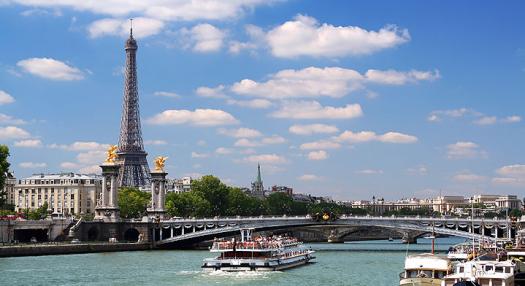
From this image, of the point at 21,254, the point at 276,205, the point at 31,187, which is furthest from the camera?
the point at 276,205

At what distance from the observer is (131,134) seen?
135 metres

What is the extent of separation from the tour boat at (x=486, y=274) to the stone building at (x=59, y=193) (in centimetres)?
10209

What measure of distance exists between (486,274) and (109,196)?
189 ft

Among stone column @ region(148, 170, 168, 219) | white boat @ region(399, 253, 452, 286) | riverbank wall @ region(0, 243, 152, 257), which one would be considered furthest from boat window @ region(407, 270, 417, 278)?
stone column @ region(148, 170, 168, 219)

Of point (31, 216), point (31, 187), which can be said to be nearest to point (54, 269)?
point (31, 216)

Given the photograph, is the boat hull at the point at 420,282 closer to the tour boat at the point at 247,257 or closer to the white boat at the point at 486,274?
the white boat at the point at 486,274

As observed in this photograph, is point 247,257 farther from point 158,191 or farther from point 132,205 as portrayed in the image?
point 132,205

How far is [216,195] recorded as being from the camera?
108 metres

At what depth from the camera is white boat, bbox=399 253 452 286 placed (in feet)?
114

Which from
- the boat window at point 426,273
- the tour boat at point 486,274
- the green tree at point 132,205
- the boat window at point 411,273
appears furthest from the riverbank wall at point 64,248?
the tour boat at point 486,274

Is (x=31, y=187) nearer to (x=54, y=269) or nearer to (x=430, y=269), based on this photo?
(x=54, y=269)

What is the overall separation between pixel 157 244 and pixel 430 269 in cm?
4756

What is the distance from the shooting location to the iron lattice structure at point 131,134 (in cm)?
13388

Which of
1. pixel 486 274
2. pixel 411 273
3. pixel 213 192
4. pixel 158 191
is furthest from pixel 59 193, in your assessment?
A: pixel 486 274
